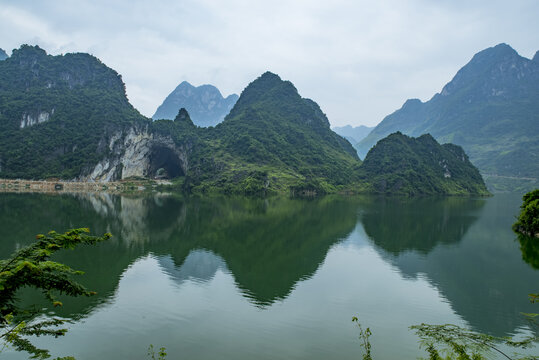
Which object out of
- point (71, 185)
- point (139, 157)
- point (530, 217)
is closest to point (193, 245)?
point (530, 217)

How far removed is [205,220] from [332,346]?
1671 inches

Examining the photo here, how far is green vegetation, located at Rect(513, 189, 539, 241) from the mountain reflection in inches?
944

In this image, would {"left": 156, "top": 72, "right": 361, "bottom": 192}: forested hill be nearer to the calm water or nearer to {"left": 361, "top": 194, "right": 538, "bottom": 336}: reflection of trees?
{"left": 361, "top": 194, "right": 538, "bottom": 336}: reflection of trees

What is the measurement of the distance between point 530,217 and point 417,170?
13404 cm

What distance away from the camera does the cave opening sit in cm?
18625

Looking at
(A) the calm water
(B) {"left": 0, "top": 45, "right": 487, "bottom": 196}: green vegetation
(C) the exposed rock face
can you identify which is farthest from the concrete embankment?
(A) the calm water

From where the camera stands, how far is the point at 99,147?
535 ft

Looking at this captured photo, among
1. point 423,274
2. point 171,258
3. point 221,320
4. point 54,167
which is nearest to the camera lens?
point 221,320

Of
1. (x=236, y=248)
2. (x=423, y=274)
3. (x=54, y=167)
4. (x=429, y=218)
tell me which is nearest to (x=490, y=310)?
(x=423, y=274)

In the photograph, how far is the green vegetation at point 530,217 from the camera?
4575cm

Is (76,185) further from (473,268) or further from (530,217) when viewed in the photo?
(530,217)

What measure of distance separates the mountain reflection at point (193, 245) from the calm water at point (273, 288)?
0.18 metres

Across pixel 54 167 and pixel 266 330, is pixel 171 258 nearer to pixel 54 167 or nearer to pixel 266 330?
pixel 266 330

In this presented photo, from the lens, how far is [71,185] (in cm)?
14100
